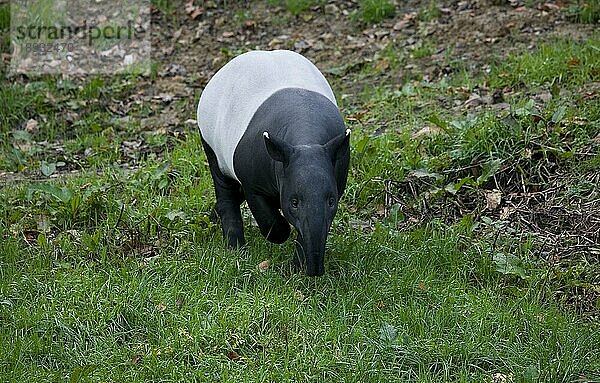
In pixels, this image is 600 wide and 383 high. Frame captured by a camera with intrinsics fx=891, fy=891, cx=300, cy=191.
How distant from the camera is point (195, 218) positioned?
246 inches

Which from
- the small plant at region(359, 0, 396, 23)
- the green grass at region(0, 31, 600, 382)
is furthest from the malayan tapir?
the small plant at region(359, 0, 396, 23)

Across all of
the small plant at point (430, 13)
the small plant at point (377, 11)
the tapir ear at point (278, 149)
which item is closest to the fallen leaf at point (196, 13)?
the small plant at point (377, 11)

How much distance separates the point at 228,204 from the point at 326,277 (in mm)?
1023

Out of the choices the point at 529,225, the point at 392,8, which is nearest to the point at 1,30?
the point at 392,8

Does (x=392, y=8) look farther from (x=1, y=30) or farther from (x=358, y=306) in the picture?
(x=358, y=306)

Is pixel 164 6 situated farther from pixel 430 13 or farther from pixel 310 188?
pixel 310 188

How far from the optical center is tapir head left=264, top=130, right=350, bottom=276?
15.2ft

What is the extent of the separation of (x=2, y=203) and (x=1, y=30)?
198 inches

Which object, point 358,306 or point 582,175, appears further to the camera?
point 582,175

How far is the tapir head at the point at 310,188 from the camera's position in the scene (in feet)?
15.2

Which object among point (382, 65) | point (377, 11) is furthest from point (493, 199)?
point (377, 11)

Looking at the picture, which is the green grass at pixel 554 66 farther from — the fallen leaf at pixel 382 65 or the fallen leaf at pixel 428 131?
the fallen leaf at pixel 382 65

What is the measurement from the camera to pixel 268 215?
5371mm

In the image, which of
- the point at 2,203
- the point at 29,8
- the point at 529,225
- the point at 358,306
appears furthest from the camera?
the point at 29,8
